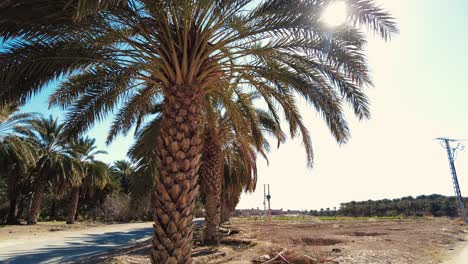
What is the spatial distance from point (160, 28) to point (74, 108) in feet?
13.0

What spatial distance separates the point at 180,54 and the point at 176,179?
98.5 inches

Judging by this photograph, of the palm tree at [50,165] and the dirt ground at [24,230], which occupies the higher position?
the palm tree at [50,165]

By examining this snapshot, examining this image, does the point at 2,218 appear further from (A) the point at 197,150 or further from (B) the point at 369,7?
(B) the point at 369,7

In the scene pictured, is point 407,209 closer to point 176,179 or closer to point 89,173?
point 89,173

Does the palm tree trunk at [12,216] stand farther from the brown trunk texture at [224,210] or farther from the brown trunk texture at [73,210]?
the brown trunk texture at [224,210]

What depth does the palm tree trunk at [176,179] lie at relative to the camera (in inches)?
216

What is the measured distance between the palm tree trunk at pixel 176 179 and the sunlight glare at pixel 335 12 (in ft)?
9.51

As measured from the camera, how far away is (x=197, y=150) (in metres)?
6.07

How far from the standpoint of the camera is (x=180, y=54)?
6.26 m

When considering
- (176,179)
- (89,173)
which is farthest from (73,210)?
(176,179)

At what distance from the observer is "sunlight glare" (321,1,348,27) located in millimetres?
5598

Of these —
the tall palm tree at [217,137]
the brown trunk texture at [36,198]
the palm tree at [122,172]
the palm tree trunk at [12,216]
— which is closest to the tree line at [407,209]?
the palm tree at [122,172]

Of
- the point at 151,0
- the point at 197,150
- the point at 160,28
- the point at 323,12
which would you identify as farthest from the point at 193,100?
the point at 323,12

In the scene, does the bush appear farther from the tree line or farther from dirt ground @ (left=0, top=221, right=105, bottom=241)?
the tree line
